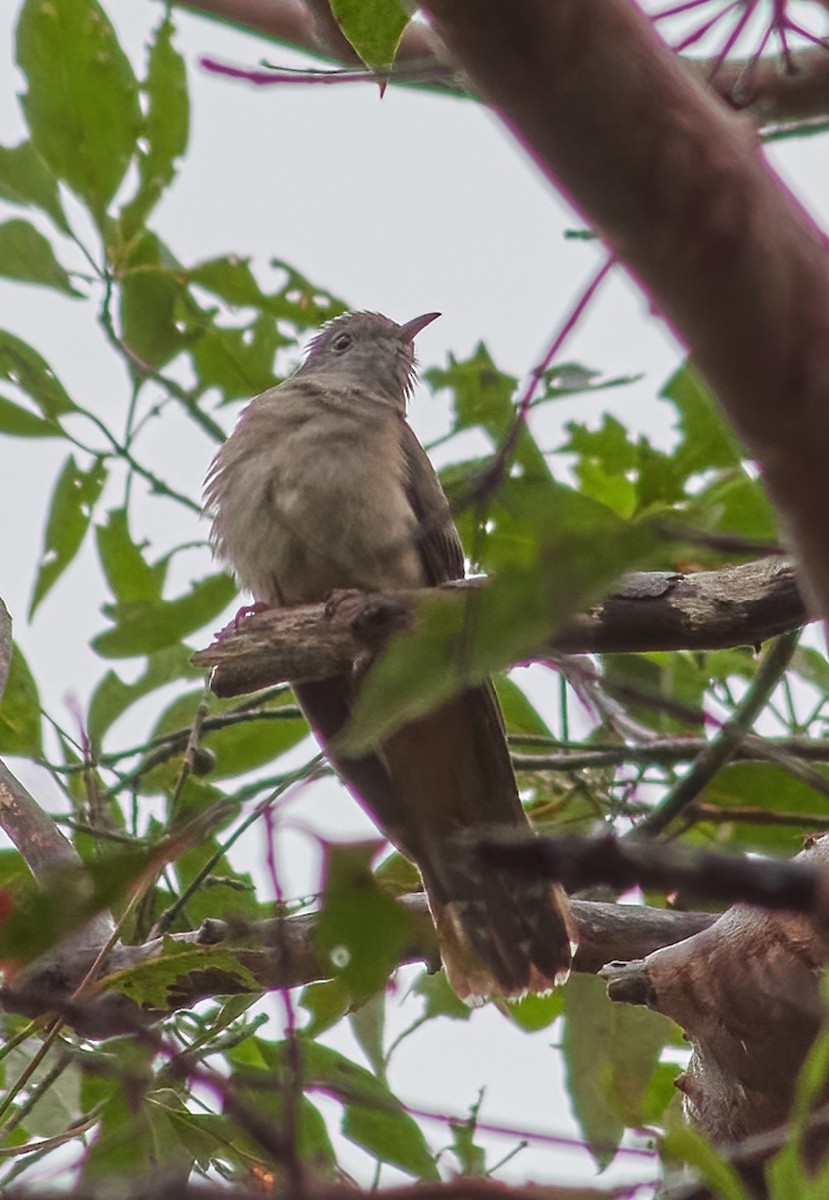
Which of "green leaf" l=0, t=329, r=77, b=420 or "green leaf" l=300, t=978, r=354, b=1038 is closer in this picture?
"green leaf" l=300, t=978, r=354, b=1038

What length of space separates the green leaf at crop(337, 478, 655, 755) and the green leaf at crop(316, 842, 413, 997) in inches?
6.3

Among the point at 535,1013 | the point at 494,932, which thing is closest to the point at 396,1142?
the point at 494,932

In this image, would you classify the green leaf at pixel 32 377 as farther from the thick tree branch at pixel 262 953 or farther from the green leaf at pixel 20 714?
the thick tree branch at pixel 262 953

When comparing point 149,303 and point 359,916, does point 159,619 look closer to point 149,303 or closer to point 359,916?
point 149,303

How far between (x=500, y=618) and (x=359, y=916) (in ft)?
0.98

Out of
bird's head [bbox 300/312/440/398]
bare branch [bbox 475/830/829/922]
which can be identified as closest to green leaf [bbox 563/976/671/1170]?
bare branch [bbox 475/830/829/922]

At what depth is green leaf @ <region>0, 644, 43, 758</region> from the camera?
4391mm

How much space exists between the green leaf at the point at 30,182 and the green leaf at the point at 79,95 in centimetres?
5

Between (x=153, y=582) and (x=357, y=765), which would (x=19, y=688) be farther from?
(x=357, y=765)

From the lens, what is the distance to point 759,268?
1037 millimetres

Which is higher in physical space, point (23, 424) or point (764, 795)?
point (23, 424)

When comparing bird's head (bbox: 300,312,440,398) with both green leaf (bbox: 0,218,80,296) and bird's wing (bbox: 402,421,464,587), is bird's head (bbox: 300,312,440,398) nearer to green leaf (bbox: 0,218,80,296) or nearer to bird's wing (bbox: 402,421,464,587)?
bird's wing (bbox: 402,421,464,587)

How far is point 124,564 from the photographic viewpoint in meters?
4.81

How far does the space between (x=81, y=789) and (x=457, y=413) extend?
1.68 m
